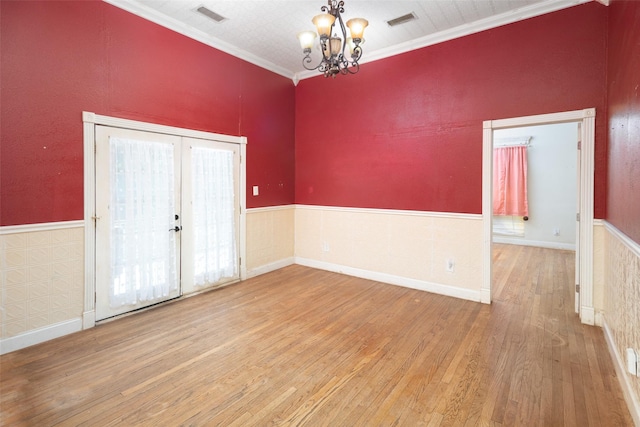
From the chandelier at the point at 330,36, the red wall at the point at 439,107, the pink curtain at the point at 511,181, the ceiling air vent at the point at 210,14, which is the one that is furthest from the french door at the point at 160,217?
the pink curtain at the point at 511,181

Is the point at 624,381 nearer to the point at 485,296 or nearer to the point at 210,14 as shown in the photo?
the point at 485,296

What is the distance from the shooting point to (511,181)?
7379mm

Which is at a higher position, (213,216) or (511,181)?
(511,181)

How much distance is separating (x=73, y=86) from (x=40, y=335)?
89.9 inches

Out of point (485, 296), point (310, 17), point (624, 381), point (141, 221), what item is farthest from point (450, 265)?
point (141, 221)

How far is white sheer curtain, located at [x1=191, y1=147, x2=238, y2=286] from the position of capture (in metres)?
3.95

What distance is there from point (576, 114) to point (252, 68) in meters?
4.06

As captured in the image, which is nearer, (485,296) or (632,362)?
(632,362)

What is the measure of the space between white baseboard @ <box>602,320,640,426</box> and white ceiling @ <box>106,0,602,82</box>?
10.7ft

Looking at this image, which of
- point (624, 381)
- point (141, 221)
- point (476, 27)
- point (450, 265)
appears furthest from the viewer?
point (450, 265)

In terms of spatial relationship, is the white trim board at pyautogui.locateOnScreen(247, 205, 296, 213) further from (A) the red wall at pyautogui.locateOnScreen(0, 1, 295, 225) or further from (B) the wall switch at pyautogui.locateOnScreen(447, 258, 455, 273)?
(B) the wall switch at pyautogui.locateOnScreen(447, 258, 455, 273)

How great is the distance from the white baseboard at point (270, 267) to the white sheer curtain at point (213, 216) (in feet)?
1.10

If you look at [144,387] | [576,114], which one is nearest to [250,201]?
[144,387]

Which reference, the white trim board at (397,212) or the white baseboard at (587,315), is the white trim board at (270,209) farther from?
the white baseboard at (587,315)
